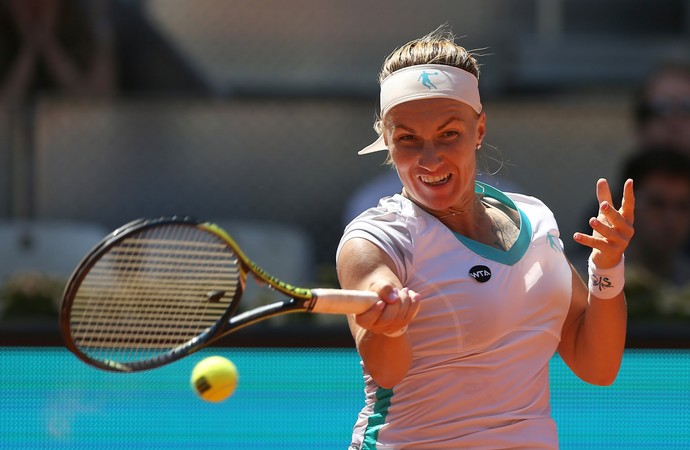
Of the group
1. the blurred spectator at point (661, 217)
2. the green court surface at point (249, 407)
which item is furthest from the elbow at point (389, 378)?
the blurred spectator at point (661, 217)

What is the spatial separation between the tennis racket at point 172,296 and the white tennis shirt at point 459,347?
17 cm

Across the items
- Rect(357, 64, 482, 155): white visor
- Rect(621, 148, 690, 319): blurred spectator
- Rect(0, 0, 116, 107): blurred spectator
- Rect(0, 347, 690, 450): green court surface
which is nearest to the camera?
Rect(357, 64, 482, 155): white visor

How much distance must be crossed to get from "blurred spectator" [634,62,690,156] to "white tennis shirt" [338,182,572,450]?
423 centimetres

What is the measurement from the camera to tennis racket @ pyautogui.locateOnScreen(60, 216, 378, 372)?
2.27 meters

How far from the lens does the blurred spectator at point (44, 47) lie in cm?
696

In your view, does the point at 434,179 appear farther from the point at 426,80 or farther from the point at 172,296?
the point at 172,296

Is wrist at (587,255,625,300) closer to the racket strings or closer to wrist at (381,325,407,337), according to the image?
wrist at (381,325,407,337)

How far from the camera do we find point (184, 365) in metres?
4.41

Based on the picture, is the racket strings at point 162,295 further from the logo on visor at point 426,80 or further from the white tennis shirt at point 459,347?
the logo on visor at point 426,80

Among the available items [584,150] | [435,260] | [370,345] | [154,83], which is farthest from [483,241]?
[154,83]

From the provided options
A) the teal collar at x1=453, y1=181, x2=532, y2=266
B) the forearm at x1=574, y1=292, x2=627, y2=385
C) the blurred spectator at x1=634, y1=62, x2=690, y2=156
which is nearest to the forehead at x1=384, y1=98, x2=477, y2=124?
the teal collar at x1=453, y1=181, x2=532, y2=266

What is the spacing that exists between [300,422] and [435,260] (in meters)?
2.17

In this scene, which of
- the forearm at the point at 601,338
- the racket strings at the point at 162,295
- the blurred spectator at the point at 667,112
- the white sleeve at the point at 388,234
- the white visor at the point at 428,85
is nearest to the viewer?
the white sleeve at the point at 388,234

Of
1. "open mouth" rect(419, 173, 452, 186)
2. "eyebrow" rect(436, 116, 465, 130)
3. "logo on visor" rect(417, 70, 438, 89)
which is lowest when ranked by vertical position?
"open mouth" rect(419, 173, 452, 186)
